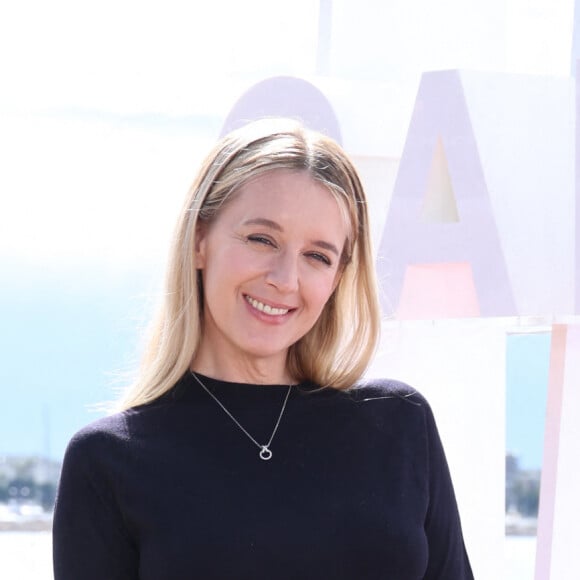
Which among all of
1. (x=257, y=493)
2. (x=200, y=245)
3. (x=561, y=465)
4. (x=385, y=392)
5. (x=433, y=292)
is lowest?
(x=561, y=465)

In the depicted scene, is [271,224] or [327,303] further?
[327,303]

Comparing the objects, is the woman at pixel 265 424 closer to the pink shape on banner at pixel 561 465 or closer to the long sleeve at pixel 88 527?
the long sleeve at pixel 88 527

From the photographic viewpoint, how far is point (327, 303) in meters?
2.10

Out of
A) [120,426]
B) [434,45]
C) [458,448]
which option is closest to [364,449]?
[120,426]

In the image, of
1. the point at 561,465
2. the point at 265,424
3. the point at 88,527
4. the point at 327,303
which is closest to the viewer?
the point at 88,527

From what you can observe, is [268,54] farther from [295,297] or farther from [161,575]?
[161,575]

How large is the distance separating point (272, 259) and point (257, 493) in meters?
0.38

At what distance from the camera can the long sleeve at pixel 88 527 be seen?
1838mm

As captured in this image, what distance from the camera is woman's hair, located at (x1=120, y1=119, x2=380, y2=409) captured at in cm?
195

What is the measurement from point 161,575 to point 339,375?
51 cm

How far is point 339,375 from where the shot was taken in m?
2.10

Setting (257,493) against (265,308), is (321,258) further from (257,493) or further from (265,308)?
(257,493)

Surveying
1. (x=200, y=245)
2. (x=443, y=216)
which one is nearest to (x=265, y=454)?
(x=200, y=245)

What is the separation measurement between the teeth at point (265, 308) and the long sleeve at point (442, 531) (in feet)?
1.19
